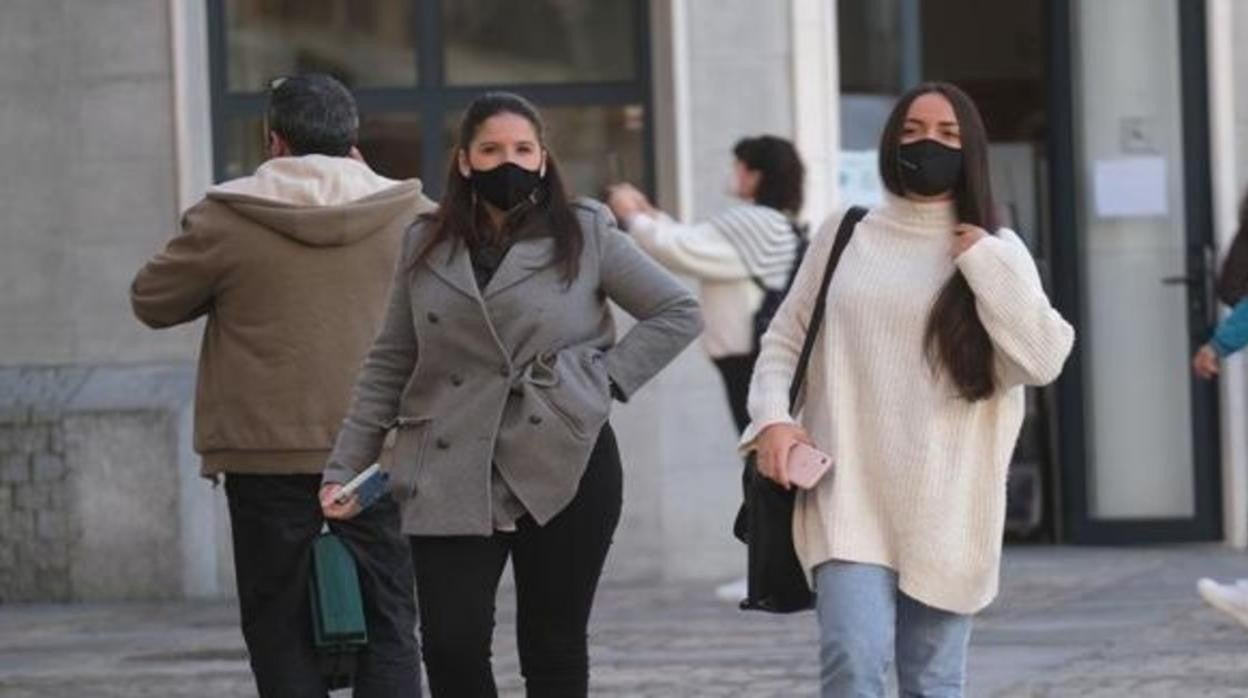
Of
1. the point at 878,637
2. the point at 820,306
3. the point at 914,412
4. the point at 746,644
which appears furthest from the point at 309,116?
the point at 746,644

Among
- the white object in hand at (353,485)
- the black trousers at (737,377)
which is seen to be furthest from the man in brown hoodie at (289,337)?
the black trousers at (737,377)

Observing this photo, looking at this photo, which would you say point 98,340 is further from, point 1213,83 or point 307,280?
point 307,280

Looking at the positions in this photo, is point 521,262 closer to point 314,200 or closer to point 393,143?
point 314,200

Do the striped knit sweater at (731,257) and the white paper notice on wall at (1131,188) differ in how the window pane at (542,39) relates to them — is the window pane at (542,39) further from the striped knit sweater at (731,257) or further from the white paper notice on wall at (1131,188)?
the white paper notice on wall at (1131,188)

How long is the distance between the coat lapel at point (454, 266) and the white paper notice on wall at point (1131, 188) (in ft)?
25.0

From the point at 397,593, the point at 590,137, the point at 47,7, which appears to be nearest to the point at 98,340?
the point at 47,7

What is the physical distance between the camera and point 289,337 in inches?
284

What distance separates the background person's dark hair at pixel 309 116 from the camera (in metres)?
7.24

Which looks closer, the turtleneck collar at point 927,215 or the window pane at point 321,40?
the turtleneck collar at point 927,215

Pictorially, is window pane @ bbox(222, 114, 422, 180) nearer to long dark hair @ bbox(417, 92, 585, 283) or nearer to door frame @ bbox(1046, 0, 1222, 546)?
door frame @ bbox(1046, 0, 1222, 546)

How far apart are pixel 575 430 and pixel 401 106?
6920mm

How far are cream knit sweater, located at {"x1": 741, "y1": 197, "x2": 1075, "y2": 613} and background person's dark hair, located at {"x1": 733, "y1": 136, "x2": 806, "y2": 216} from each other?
17.6 feet

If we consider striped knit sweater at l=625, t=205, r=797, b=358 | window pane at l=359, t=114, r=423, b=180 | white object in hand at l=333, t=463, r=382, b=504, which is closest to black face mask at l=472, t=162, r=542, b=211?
white object in hand at l=333, t=463, r=382, b=504

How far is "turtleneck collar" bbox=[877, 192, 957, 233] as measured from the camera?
629 centimetres
